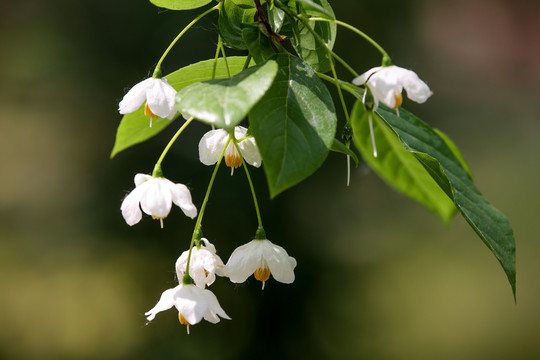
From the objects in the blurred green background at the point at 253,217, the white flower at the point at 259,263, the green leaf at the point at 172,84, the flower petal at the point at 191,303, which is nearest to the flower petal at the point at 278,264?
the white flower at the point at 259,263

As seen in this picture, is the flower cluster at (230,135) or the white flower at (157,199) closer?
the flower cluster at (230,135)

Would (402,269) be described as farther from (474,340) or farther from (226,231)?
(226,231)

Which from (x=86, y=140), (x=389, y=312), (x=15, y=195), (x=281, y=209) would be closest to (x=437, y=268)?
(x=389, y=312)

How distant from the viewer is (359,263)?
3656mm

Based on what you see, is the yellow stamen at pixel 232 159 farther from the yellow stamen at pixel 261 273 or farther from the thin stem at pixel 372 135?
the thin stem at pixel 372 135

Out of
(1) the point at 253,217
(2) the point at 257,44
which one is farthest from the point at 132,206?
(1) the point at 253,217

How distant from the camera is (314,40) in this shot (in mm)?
788

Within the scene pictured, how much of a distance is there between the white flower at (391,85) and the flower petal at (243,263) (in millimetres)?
289

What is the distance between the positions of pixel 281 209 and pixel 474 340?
178cm

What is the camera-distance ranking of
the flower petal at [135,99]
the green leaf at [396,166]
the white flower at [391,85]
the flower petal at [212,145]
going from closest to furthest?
the green leaf at [396,166]
the white flower at [391,85]
the flower petal at [135,99]
the flower petal at [212,145]

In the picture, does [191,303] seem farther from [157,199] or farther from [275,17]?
[275,17]

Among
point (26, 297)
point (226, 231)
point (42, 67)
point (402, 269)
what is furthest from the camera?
point (402, 269)

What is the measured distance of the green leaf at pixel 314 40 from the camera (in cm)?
77

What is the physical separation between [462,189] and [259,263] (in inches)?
13.6
